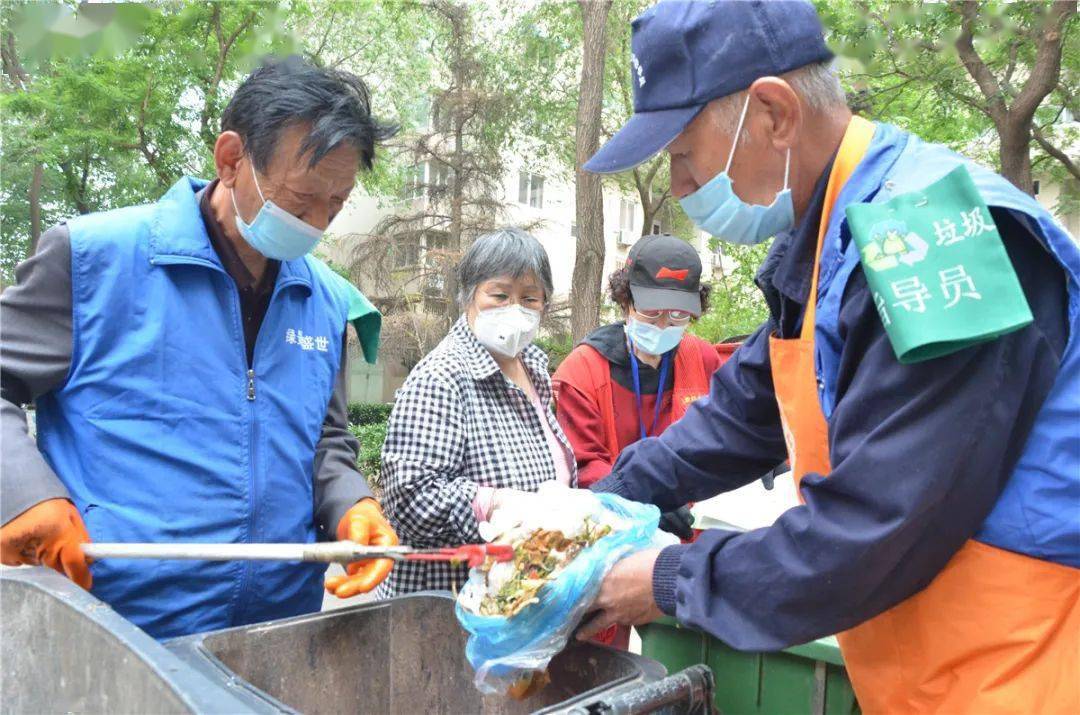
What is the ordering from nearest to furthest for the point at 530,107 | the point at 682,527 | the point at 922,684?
the point at 922,684 < the point at 682,527 < the point at 530,107

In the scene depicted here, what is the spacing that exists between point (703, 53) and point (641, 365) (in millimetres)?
2138

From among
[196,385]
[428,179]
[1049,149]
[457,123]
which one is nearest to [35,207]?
[457,123]

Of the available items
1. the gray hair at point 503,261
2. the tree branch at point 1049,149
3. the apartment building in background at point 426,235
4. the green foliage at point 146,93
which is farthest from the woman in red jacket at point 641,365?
the tree branch at point 1049,149

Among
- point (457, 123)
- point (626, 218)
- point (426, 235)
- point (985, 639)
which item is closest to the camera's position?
point (985, 639)

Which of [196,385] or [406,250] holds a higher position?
[406,250]

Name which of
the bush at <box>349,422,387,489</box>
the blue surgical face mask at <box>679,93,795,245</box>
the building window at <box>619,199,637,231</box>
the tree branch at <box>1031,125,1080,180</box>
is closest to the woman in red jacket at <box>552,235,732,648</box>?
the blue surgical face mask at <box>679,93,795,245</box>

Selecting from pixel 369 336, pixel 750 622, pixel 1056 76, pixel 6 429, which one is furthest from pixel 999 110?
pixel 6 429

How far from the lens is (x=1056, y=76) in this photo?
7.09 metres

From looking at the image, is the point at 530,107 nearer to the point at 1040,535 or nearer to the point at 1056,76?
the point at 1056,76

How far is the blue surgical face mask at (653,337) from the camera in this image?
3.62 m

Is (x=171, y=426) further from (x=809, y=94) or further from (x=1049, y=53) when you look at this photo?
(x=1049, y=53)

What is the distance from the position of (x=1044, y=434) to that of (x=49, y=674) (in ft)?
5.54

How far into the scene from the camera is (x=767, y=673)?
7.96ft

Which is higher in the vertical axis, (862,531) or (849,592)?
(862,531)
